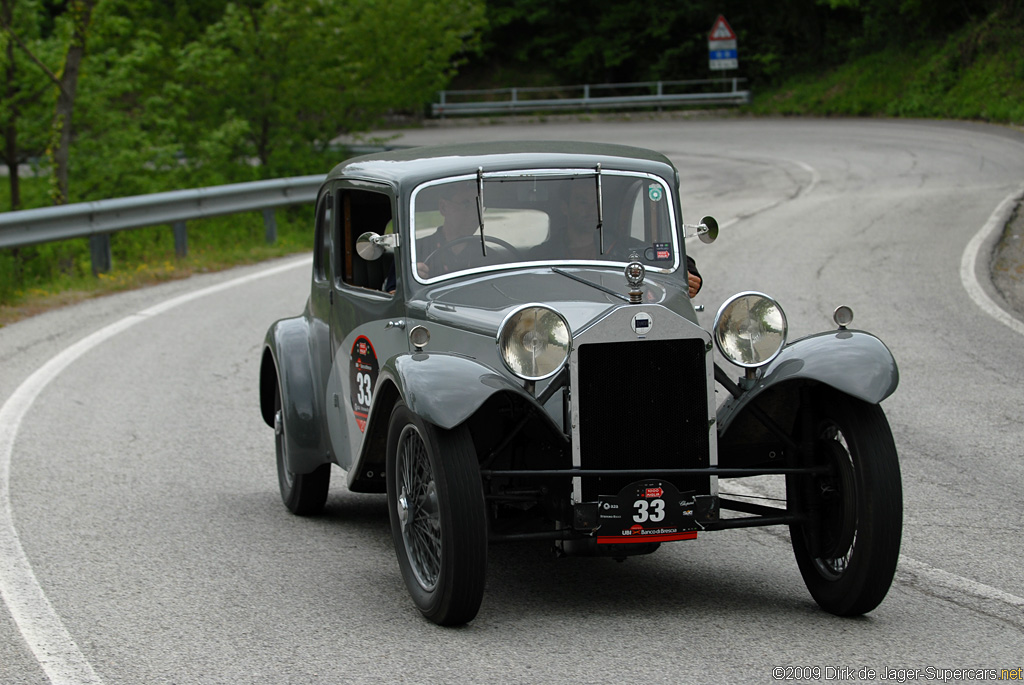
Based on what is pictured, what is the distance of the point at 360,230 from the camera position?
6.45 m

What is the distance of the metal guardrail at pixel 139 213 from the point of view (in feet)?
45.9

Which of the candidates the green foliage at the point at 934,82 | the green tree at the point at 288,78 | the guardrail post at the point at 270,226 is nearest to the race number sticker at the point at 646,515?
the guardrail post at the point at 270,226

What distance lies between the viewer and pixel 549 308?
4.73 m

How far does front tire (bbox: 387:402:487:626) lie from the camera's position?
14.8ft

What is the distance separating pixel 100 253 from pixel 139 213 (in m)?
0.75

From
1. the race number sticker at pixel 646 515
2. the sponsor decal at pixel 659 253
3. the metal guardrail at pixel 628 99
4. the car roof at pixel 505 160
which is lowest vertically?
the metal guardrail at pixel 628 99

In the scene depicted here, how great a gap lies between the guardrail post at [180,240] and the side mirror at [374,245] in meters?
11.5

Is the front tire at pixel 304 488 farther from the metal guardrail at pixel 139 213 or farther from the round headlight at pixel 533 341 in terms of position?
the metal guardrail at pixel 139 213

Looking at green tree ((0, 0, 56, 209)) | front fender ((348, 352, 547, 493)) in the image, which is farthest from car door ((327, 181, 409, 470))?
green tree ((0, 0, 56, 209))

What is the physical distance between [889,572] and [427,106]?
135 feet

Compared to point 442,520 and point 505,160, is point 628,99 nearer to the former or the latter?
point 505,160

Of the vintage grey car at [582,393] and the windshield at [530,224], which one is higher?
the windshield at [530,224]

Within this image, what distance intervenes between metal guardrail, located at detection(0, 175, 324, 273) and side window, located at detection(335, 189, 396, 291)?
335 inches

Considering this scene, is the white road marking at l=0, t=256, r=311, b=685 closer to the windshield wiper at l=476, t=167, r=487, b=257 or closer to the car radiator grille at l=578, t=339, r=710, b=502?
the car radiator grille at l=578, t=339, r=710, b=502
